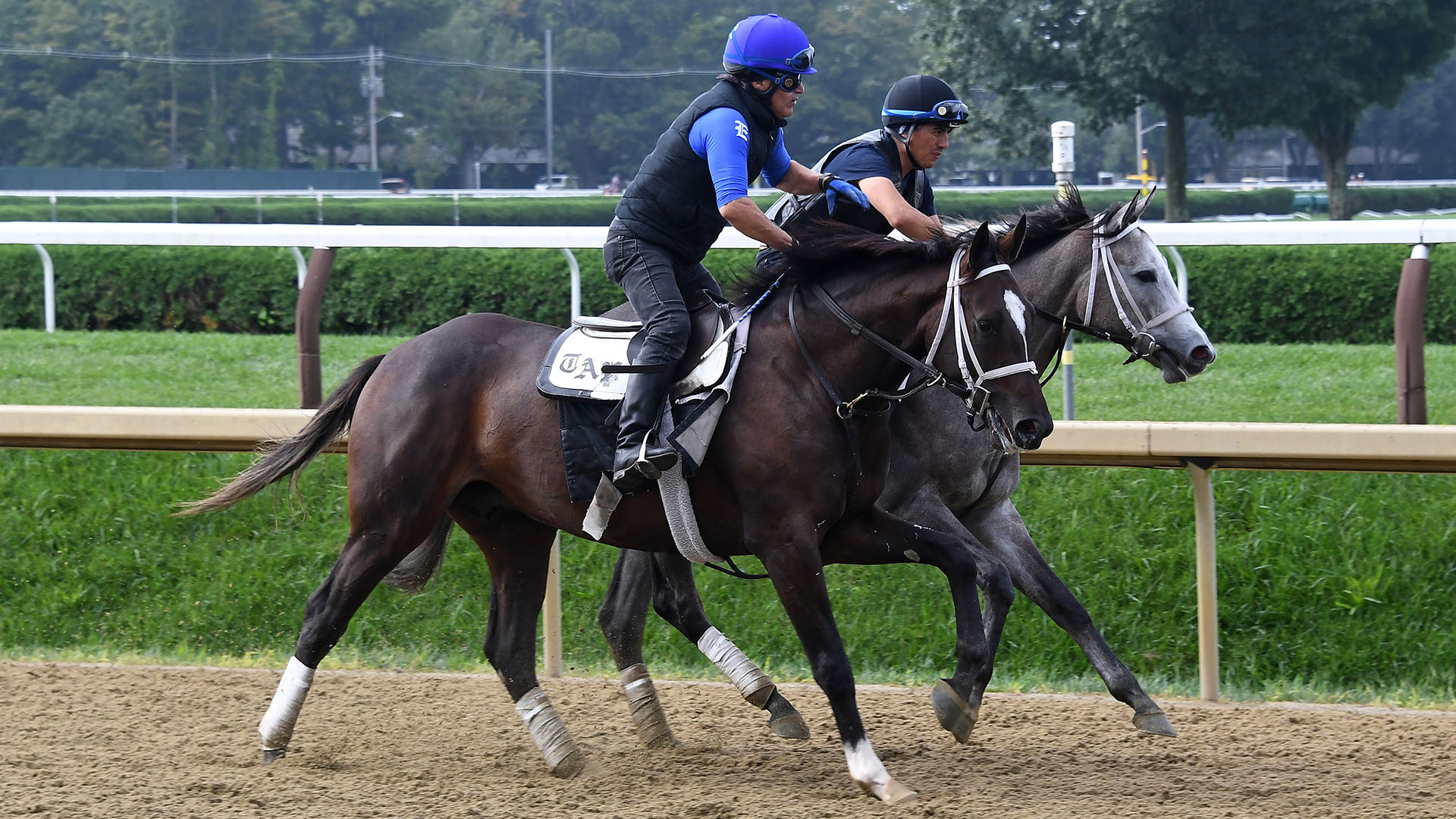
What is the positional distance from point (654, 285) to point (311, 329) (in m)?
2.88

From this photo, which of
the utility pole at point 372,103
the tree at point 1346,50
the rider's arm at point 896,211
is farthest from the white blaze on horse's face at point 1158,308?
the utility pole at point 372,103

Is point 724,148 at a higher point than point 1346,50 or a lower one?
lower

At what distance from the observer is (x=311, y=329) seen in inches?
255

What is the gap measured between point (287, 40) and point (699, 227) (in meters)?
53.9

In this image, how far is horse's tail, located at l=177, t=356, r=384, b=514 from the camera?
14.9 ft

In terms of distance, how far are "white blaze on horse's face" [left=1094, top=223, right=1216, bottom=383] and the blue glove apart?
2.49 feet

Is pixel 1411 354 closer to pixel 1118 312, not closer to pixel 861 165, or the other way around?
pixel 1118 312

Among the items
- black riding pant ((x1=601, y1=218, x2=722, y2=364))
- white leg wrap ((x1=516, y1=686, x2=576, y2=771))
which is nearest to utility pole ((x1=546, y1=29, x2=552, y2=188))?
black riding pant ((x1=601, y1=218, x2=722, y2=364))

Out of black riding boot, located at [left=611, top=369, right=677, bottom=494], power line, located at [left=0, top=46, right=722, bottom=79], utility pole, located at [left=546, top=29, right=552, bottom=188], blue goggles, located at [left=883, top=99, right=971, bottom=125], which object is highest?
power line, located at [left=0, top=46, right=722, bottom=79]

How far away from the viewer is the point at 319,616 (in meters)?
4.32

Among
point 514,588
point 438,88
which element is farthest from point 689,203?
point 438,88

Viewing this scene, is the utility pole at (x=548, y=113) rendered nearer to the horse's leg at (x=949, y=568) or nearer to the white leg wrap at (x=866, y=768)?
the horse's leg at (x=949, y=568)

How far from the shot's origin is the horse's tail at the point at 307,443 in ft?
14.9

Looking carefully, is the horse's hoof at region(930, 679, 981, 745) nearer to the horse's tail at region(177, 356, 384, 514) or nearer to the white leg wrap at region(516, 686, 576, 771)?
the white leg wrap at region(516, 686, 576, 771)
